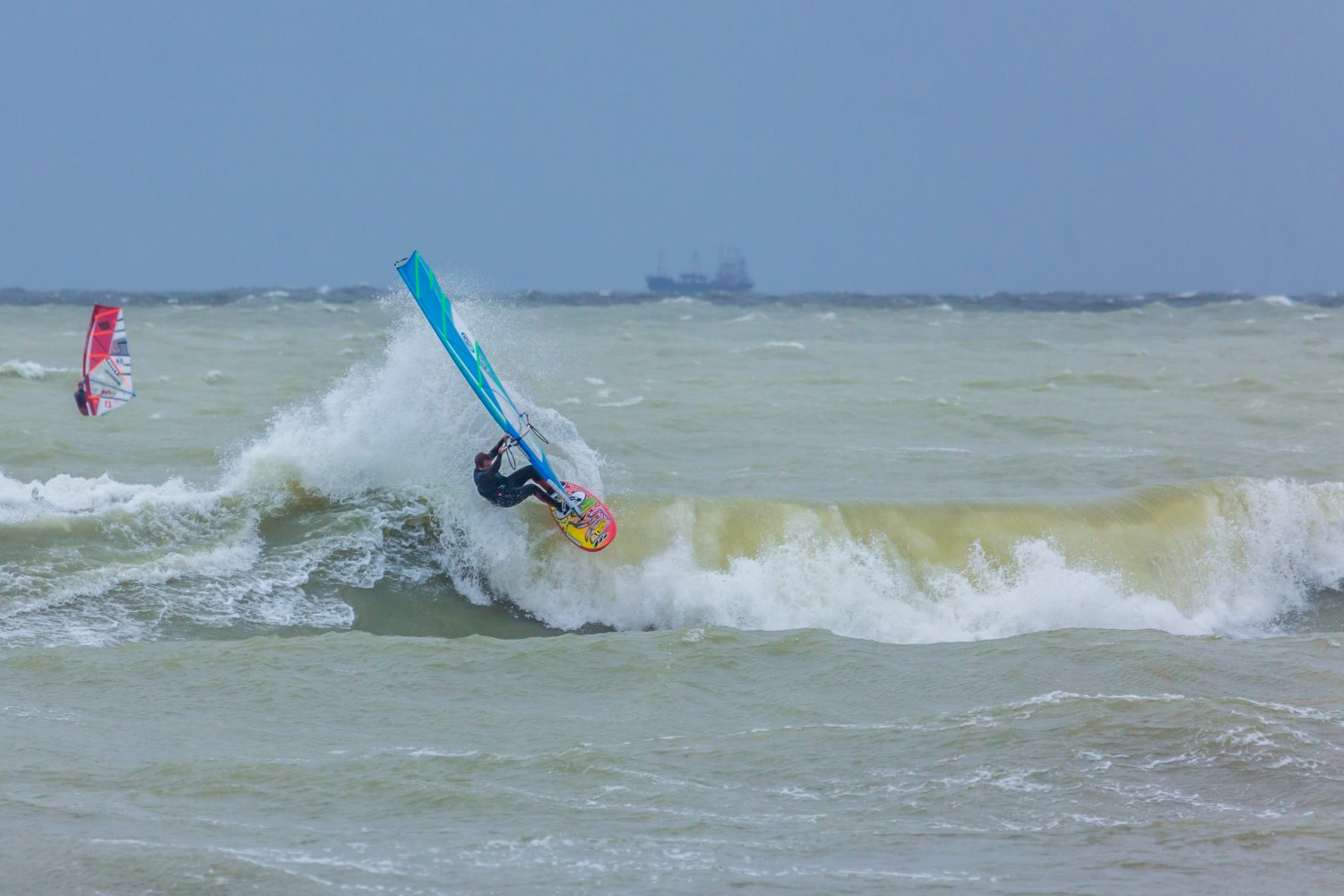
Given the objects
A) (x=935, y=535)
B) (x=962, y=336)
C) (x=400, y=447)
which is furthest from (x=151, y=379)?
(x=962, y=336)

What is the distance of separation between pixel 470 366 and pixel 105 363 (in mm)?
5770

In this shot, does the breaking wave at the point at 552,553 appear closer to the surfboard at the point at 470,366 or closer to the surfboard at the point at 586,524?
the surfboard at the point at 586,524

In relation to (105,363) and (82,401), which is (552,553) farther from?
(105,363)

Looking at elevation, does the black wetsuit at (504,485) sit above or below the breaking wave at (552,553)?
above

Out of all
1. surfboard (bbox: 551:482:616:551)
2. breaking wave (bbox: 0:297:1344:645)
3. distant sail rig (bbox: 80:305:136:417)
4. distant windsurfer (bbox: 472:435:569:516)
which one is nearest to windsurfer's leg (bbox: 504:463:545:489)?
distant windsurfer (bbox: 472:435:569:516)

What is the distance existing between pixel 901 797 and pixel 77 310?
1834 inches

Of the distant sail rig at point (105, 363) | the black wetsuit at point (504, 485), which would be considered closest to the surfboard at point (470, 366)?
the black wetsuit at point (504, 485)

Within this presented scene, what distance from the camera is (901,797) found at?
18.0 feet

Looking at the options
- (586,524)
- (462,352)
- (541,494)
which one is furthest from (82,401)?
(586,524)

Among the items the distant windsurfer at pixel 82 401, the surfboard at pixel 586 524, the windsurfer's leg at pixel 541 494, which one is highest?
the distant windsurfer at pixel 82 401

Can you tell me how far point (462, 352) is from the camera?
418 inches

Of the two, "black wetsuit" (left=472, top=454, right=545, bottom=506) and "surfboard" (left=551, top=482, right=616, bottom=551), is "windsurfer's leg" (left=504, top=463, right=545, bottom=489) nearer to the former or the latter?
"black wetsuit" (left=472, top=454, right=545, bottom=506)

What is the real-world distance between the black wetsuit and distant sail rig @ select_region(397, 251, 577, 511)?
0.38 ft

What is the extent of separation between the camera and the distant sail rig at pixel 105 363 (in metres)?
12.9
